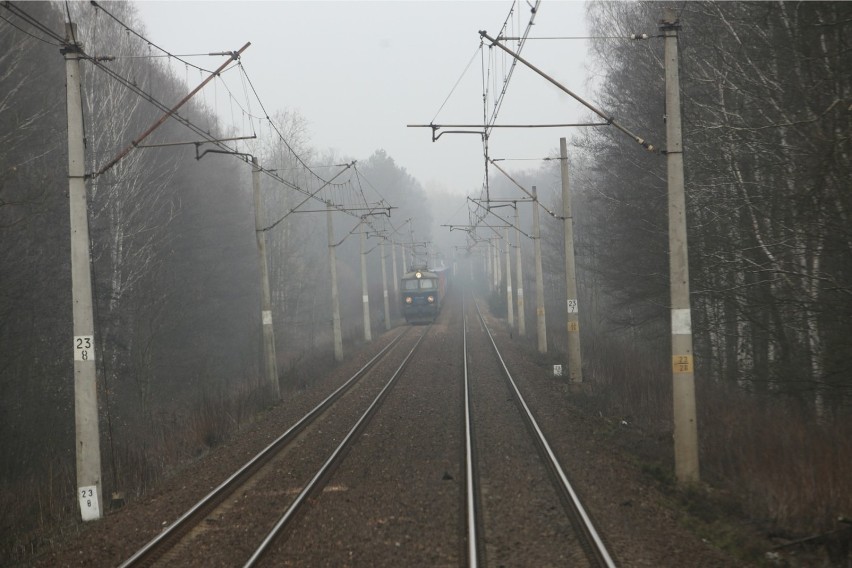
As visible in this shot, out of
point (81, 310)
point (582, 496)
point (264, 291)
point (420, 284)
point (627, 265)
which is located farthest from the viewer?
point (420, 284)

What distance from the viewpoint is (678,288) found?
933 cm

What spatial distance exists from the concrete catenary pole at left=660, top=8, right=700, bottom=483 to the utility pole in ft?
25.0

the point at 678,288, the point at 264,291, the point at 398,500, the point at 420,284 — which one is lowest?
the point at 398,500

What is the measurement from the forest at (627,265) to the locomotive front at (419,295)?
45.1ft

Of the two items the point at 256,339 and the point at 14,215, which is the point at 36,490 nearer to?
the point at 14,215

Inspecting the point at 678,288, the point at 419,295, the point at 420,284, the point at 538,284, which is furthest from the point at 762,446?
the point at 420,284

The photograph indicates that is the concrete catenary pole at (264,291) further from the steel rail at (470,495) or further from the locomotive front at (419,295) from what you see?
the locomotive front at (419,295)

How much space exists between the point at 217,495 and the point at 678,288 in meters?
6.65

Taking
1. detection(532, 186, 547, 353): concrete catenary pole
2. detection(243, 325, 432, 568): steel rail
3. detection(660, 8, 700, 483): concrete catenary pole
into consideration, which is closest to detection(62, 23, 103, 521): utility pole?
detection(243, 325, 432, 568): steel rail

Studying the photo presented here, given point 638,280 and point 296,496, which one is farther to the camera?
point 638,280

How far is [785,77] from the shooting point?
11.4 meters

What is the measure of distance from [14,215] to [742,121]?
14805 mm

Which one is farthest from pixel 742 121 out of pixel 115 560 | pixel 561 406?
pixel 115 560

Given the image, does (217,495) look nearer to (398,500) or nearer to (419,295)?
(398,500)
